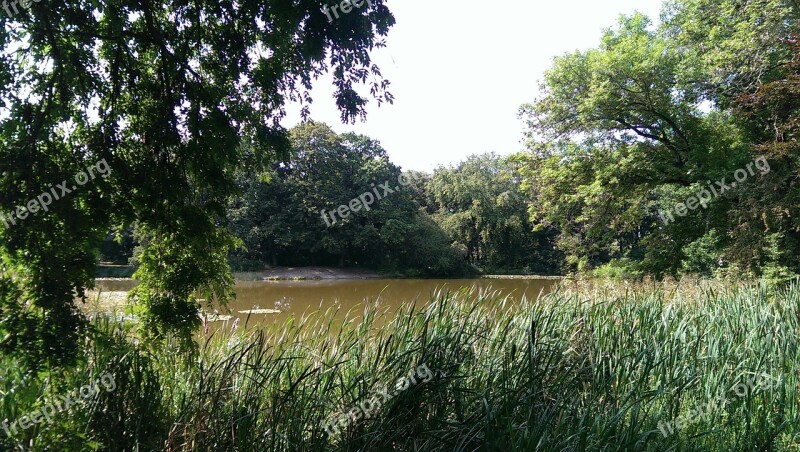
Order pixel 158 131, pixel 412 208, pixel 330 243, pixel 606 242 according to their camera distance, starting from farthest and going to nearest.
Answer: pixel 412 208 → pixel 330 243 → pixel 606 242 → pixel 158 131

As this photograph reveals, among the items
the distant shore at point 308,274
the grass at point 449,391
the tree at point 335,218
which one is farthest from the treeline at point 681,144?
the tree at point 335,218

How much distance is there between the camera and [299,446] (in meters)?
2.98

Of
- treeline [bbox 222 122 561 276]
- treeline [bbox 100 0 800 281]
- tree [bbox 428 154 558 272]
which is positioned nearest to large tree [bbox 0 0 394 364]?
treeline [bbox 100 0 800 281]

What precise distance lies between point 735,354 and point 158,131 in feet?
15.9

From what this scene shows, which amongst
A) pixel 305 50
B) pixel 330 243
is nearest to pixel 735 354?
pixel 305 50

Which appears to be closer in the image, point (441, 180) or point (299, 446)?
point (299, 446)

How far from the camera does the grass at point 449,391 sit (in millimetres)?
2988

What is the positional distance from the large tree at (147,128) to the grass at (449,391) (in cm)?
40

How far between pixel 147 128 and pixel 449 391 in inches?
101

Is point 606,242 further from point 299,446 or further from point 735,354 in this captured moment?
point 299,446

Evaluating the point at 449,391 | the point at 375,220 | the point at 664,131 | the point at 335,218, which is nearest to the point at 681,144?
the point at 664,131

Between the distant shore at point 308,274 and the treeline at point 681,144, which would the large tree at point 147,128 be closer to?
the treeline at point 681,144

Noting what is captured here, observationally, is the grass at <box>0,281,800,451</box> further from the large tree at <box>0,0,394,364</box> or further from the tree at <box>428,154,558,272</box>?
the tree at <box>428,154,558,272</box>

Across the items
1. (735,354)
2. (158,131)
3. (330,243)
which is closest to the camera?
(158,131)
